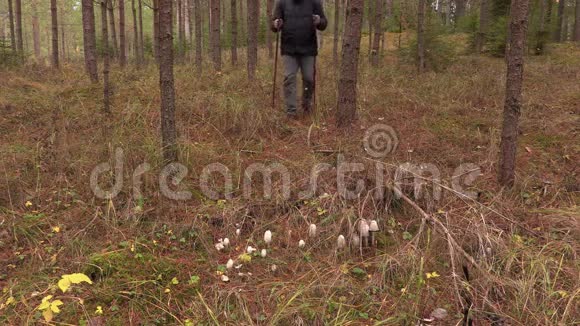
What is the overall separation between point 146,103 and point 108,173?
234cm

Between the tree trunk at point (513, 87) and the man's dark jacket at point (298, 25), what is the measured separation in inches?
107

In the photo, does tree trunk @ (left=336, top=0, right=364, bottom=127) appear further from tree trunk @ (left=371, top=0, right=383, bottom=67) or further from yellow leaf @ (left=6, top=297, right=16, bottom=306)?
tree trunk @ (left=371, top=0, right=383, bottom=67)

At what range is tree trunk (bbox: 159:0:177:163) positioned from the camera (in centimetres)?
380

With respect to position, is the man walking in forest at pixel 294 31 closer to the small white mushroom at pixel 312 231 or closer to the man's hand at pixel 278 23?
the man's hand at pixel 278 23

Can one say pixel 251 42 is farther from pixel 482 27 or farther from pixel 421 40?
pixel 482 27

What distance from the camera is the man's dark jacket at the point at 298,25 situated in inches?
228

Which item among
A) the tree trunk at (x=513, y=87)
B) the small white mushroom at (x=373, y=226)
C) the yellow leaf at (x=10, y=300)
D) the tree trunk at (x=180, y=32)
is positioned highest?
the tree trunk at (x=180, y=32)

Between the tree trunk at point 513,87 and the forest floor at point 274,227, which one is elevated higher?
the tree trunk at point 513,87

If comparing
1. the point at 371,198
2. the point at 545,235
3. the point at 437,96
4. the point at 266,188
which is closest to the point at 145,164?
the point at 266,188

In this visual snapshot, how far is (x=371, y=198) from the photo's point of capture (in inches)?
137

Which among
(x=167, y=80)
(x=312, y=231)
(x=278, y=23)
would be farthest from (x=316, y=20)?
(x=312, y=231)

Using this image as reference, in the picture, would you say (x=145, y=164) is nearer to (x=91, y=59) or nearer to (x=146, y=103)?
(x=146, y=103)

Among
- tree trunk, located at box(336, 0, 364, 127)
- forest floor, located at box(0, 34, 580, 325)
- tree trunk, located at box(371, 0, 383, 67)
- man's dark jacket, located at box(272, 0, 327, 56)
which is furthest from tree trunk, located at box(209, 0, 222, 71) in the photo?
tree trunk, located at box(336, 0, 364, 127)

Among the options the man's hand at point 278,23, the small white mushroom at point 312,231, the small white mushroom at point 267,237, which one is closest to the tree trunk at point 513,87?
the small white mushroom at point 312,231
